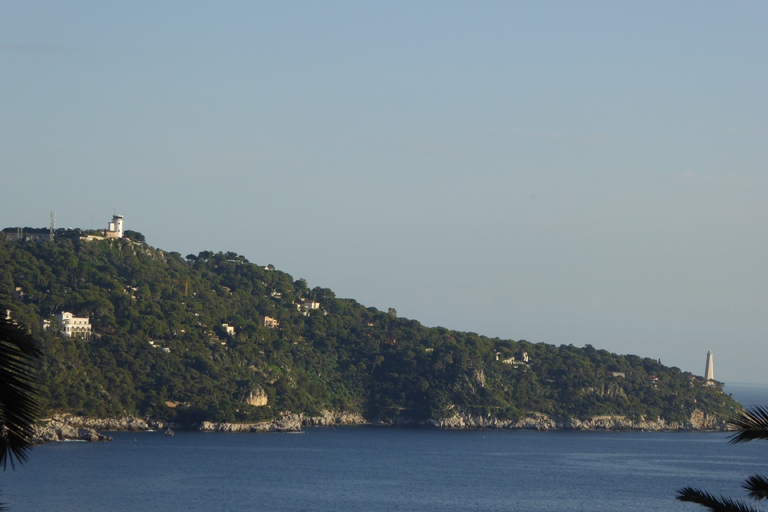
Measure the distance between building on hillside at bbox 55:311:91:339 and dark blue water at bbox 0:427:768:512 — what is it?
629 inches

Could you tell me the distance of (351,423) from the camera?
118 meters

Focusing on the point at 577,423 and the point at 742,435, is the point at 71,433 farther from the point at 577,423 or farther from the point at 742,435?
the point at 742,435

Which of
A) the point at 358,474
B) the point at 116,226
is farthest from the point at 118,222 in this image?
the point at 358,474

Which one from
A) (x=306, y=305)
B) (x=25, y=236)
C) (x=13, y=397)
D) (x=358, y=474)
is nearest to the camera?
(x=13, y=397)

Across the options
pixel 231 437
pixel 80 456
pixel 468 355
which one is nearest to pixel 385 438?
pixel 231 437

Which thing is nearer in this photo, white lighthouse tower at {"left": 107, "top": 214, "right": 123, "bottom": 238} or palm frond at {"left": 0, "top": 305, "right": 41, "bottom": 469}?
palm frond at {"left": 0, "top": 305, "right": 41, "bottom": 469}

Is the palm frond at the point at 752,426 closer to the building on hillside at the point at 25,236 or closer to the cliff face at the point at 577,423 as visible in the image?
the cliff face at the point at 577,423

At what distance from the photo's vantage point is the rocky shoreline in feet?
268

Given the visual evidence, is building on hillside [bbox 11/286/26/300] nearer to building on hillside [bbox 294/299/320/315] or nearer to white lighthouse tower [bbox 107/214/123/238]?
white lighthouse tower [bbox 107/214/123/238]

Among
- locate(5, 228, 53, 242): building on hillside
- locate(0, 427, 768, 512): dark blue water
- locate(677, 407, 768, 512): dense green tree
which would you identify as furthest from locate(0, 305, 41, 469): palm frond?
locate(5, 228, 53, 242): building on hillside

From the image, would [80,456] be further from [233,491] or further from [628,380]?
[628,380]

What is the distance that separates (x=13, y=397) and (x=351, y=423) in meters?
115

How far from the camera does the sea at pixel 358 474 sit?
56.6 meters

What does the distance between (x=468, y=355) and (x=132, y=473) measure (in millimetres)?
70045
